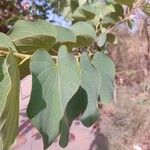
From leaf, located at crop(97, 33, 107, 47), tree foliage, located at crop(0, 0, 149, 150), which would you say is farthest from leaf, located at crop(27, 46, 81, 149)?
leaf, located at crop(97, 33, 107, 47)

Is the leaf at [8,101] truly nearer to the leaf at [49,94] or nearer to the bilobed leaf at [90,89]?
the leaf at [49,94]

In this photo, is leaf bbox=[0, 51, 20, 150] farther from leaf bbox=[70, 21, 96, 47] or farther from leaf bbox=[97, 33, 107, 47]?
leaf bbox=[97, 33, 107, 47]

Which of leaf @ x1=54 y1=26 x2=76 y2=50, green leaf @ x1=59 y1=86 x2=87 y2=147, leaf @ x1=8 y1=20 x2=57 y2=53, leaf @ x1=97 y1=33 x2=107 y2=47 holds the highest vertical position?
leaf @ x1=8 y1=20 x2=57 y2=53

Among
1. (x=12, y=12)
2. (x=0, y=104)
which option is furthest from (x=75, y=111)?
(x=12, y=12)

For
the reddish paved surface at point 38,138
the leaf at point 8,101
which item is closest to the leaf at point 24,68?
the leaf at point 8,101

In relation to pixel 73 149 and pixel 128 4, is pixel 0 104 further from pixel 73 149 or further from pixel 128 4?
pixel 73 149

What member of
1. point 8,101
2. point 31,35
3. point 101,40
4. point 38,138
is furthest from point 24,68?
point 38,138
